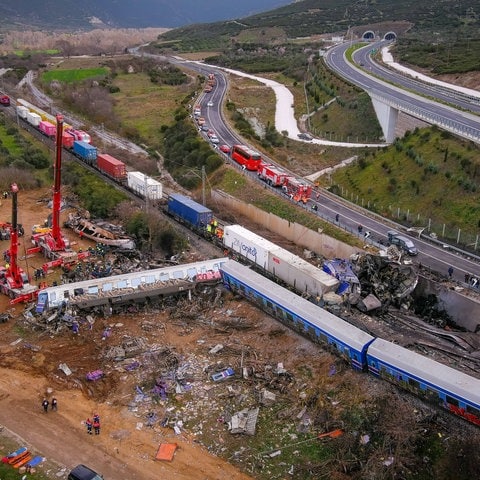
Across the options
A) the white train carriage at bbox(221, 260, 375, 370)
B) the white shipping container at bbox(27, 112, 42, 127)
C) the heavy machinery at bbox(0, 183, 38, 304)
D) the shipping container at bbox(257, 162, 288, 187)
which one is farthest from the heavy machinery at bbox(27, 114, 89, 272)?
the white shipping container at bbox(27, 112, 42, 127)

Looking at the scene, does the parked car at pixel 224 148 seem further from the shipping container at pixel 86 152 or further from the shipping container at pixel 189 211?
the shipping container at pixel 189 211

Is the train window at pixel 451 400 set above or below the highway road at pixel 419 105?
below

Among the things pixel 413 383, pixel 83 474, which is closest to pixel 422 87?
pixel 413 383

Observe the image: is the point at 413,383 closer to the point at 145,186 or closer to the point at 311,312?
the point at 311,312

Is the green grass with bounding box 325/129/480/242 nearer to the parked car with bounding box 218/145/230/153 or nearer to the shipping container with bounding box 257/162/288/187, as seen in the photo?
the shipping container with bounding box 257/162/288/187

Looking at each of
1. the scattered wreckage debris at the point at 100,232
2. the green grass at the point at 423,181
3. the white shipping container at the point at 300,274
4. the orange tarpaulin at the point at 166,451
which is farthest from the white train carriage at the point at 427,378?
the scattered wreckage debris at the point at 100,232

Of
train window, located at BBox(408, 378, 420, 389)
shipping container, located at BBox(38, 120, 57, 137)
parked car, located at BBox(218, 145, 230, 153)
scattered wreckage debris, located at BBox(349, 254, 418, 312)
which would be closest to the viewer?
train window, located at BBox(408, 378, 420, 389)

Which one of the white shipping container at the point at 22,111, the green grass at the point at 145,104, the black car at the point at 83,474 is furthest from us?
Answer: the white shipping container at the point at 22,111
